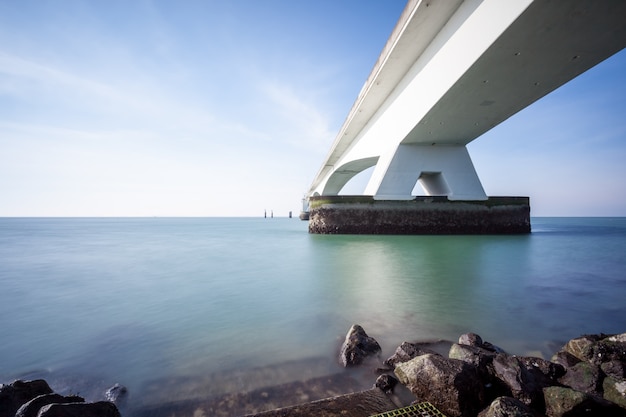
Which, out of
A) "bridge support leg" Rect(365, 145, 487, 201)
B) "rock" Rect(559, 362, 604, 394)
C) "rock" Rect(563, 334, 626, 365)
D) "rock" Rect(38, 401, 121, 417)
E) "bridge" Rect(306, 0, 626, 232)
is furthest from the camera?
"bridge support leg" Rect(365, 145, 487, 201)

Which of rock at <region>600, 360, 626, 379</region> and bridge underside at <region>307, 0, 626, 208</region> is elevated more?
bridge underside at <region>307, 0, 626, 208</region>

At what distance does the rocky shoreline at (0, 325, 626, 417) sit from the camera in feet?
6.24

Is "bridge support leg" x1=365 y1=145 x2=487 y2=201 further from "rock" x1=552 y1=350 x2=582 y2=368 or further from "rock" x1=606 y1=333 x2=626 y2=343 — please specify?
"rock" x1=552 y1=350 x2=582 y2=368

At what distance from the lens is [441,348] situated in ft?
10.2

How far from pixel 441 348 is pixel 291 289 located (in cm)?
344

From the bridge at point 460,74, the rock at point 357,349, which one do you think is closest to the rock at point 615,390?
the rock at point 357,349

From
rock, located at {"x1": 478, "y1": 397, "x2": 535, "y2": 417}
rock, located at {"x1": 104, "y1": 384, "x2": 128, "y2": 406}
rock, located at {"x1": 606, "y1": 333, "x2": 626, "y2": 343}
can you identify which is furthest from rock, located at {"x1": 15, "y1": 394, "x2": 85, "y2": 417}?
rock, located at {"x1": 606, "y1": 333, "x2": 626, "y2": 343}

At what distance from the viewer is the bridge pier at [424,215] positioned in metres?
16.8

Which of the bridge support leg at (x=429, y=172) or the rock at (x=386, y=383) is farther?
the bridge support leg at (x=429, y=172)

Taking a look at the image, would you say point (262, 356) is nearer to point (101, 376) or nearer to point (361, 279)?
point (101, 376)

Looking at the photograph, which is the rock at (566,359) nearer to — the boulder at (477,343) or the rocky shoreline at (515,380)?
the rocky shoreline at (515,380)

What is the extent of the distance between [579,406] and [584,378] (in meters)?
0.58

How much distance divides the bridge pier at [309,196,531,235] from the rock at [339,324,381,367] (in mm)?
14010

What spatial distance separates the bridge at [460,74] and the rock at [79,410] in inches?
419
